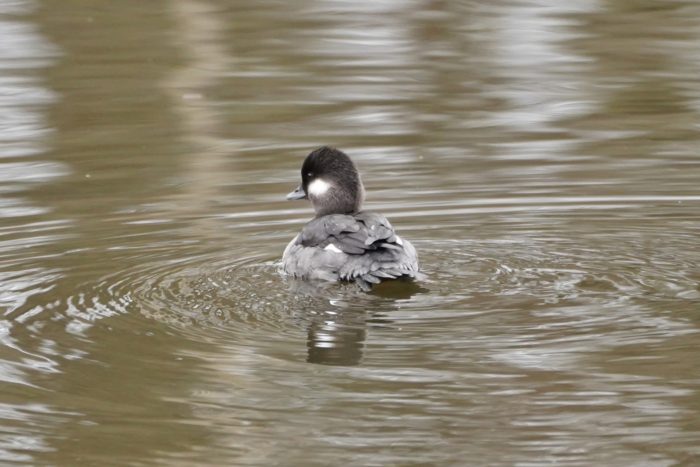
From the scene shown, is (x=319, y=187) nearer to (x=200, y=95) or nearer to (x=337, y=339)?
(x=337, y=339)

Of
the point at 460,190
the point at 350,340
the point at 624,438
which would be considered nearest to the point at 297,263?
the point at 350,340

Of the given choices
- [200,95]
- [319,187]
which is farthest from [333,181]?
[200,95]

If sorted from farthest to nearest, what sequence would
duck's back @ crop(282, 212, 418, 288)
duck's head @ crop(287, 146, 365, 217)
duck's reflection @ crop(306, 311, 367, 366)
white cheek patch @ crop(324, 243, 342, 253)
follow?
1. duck's head @ crop(287, 146, 365, 217)
2. white cheek patch @ crop(324, 243, 342, 253)
3. duck's back @ crop(282, 212, 418, 288)
4. duck's reflection @ crop(306, 311, 367, 366)

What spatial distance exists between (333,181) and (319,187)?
143 mm

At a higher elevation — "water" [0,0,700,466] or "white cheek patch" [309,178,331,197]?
"white cheek patch" [309,178,331,197]

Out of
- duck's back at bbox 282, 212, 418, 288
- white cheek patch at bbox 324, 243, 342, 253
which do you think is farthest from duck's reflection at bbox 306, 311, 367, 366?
white cheek patch at bbox 324, 243, 342, 253

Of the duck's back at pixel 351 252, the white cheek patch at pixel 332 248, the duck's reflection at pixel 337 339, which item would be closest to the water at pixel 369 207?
the duck's reflection at pixel 337 339

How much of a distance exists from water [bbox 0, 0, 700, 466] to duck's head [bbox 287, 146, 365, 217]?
1.64ft

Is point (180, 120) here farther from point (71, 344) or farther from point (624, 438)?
point (624, 438)

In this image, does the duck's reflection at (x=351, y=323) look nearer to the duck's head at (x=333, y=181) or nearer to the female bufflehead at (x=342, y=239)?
the female bufflehead at (x=342, y=239)

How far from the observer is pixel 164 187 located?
41.9 feet

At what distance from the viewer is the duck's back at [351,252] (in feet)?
30.3

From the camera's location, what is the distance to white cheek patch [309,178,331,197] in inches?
414

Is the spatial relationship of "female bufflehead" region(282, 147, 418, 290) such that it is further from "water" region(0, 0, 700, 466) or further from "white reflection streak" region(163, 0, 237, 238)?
"white reflection streak" region(163, 0, 237, 238)
